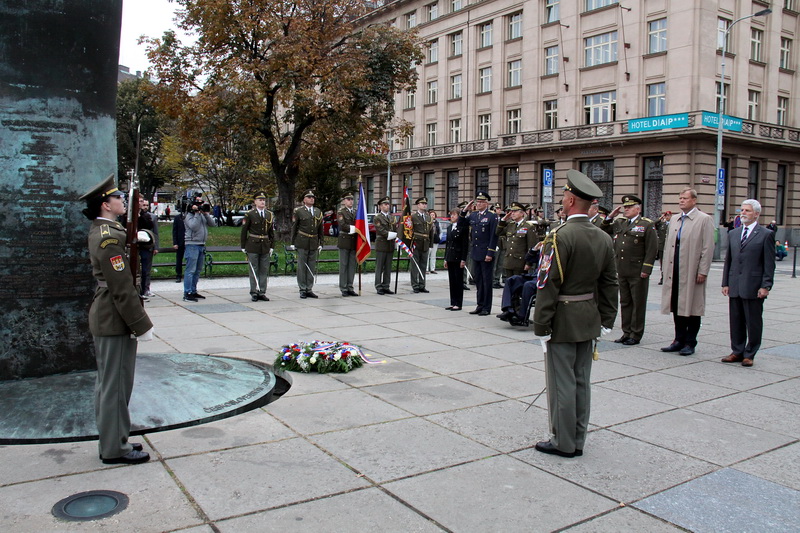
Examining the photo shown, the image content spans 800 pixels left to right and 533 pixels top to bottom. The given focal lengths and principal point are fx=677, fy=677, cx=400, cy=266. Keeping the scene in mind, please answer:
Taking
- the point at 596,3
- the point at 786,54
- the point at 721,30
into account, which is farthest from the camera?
the point at 786,54

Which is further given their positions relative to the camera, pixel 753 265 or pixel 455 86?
pixel 455 86

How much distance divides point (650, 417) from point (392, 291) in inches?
391

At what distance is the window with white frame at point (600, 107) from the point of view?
3862 cm

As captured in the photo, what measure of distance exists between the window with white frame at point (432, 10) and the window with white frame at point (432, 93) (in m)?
5.00

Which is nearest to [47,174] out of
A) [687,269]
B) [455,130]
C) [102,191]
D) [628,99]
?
[102,191]

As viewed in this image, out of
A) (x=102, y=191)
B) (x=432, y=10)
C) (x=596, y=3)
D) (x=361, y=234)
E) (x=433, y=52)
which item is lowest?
(x=361, y=234)

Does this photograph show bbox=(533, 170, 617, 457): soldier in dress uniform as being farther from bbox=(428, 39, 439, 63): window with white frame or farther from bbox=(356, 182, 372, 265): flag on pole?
bbox=(428, 39, 439, 63): window with white frame

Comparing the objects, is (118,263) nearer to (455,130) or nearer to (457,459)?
(457,459)

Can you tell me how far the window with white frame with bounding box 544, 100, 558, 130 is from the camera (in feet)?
139

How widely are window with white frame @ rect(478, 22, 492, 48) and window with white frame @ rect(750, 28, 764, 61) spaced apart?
16.6m

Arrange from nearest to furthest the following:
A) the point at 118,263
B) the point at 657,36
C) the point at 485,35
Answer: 1. the point at 118,263
2. the point at 657,36
3. the point at 485,35

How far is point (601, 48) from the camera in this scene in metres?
39.2

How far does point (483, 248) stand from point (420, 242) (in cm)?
370

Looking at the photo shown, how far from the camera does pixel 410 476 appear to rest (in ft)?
14.2
